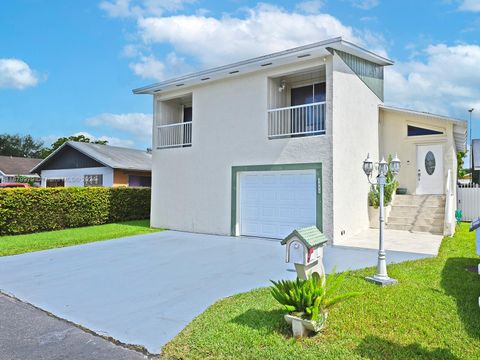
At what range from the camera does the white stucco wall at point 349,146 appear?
10.1 metres

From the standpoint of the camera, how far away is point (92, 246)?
1046 centimetres

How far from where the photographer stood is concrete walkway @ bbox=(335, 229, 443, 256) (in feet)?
28.6

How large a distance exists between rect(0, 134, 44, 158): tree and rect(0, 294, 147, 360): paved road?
60.9 m

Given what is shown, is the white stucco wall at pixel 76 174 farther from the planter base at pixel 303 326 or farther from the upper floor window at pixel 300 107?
the planter base at pixel 303 326

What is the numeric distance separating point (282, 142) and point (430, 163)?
23.1ft

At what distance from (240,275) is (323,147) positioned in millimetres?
5029

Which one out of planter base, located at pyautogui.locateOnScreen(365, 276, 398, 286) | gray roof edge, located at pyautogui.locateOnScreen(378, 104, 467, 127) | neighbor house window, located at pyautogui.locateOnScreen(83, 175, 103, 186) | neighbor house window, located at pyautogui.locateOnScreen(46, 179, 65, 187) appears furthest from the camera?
neighbor house window, located at pyautogui.locateOnScreen(46, 179, 65, 187)

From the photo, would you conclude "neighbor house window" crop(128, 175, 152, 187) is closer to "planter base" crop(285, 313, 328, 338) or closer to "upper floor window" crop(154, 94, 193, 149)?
"upper floor window" crop(154, 94, 193, 149)

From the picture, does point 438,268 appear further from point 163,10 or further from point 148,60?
point 148,60

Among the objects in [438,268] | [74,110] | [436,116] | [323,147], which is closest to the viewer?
[438,268]

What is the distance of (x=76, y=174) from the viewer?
23.2m

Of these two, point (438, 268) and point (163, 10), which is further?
point (163, 10)

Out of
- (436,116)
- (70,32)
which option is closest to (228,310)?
(436,116)

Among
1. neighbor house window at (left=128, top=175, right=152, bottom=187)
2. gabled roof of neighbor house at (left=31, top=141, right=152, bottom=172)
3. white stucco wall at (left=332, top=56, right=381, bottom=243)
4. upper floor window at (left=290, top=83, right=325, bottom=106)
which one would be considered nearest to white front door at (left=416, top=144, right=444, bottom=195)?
white stucco wall at (left=332, top=56, right=381, bottom=243)
